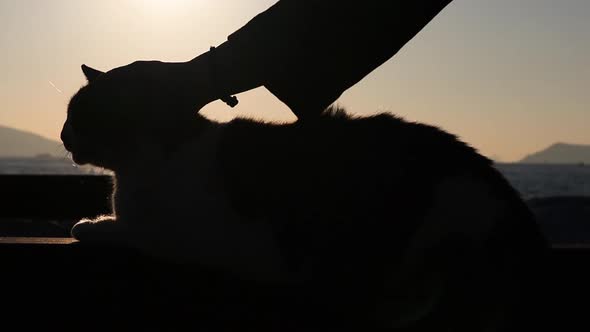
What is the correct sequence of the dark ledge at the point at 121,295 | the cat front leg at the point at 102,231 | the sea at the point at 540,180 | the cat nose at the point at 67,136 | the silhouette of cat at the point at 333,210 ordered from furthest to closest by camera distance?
the sea at the point at 540,180 < the cat nose at the point at 67,136 < the cat front leg at the point at 102,231 < the silhouette of cat at the point at 333,210 < the dark ledge at the point at 121,295

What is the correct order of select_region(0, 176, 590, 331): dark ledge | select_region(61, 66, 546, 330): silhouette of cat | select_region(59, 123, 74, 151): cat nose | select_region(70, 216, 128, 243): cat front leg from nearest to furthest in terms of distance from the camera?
select_region(0, 176, 590, 331): dark ledge < select_region(61, 66, 546, 330): silhouette of cat < select_region(70, 216, 128, 243): cat front leg < select_region(59, 123, 74, 151): cat nose

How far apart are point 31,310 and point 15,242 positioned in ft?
0.63

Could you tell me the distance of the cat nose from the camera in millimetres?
2842

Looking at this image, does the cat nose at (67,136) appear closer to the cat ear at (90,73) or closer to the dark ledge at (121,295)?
the cat ear at (90,73)

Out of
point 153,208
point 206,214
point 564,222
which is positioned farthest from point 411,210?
point 564,222

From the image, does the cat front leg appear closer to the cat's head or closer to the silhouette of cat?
the silhouette of cat

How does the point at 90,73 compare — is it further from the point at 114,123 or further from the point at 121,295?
the point at 121,295

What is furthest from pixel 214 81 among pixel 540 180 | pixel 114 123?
pixel 540 180

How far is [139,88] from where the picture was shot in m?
2.46

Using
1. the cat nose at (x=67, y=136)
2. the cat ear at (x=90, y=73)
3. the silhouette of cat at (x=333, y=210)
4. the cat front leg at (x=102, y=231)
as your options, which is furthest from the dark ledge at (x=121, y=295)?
the cat ear at (x=90, y=73)

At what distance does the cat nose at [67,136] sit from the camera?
9.32ft

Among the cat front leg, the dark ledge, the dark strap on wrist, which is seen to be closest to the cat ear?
the cat front leg

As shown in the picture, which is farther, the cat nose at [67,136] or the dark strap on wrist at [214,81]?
the cat nose at [67,136]

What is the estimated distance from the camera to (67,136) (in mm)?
2863
